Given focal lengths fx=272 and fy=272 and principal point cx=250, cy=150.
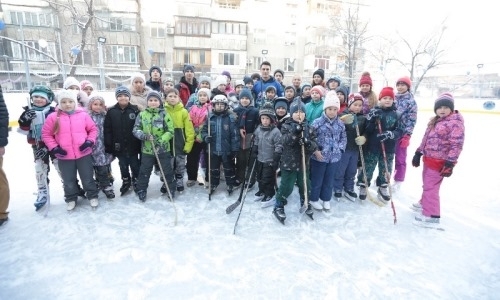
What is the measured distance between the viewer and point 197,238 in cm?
305

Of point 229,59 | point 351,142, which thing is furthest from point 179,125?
point 229,59

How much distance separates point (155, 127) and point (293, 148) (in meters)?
1.91

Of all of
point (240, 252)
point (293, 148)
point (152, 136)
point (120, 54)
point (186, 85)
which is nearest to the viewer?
point (240, 252)

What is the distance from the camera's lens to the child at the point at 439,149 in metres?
3.14

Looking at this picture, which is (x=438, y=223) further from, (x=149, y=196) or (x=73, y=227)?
(x=73, y=227)

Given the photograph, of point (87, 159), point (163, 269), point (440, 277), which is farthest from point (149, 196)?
point (440, 277)

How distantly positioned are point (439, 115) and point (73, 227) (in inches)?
182

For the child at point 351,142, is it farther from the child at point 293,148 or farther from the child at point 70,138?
the child at point 70,138

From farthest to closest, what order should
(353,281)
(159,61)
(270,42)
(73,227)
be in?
(270,42) < (159,61) < (73,227) < (353,281)

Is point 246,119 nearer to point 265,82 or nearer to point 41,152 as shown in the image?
point 265,82

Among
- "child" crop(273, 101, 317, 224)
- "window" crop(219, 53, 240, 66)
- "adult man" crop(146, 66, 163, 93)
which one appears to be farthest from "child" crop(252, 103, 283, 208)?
"window" crop(219, 53, 240, 66)

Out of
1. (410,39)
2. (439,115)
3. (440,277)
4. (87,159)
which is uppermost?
(410,39)

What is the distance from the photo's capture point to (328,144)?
3.59 m

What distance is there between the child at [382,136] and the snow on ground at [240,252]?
0.38 meters
